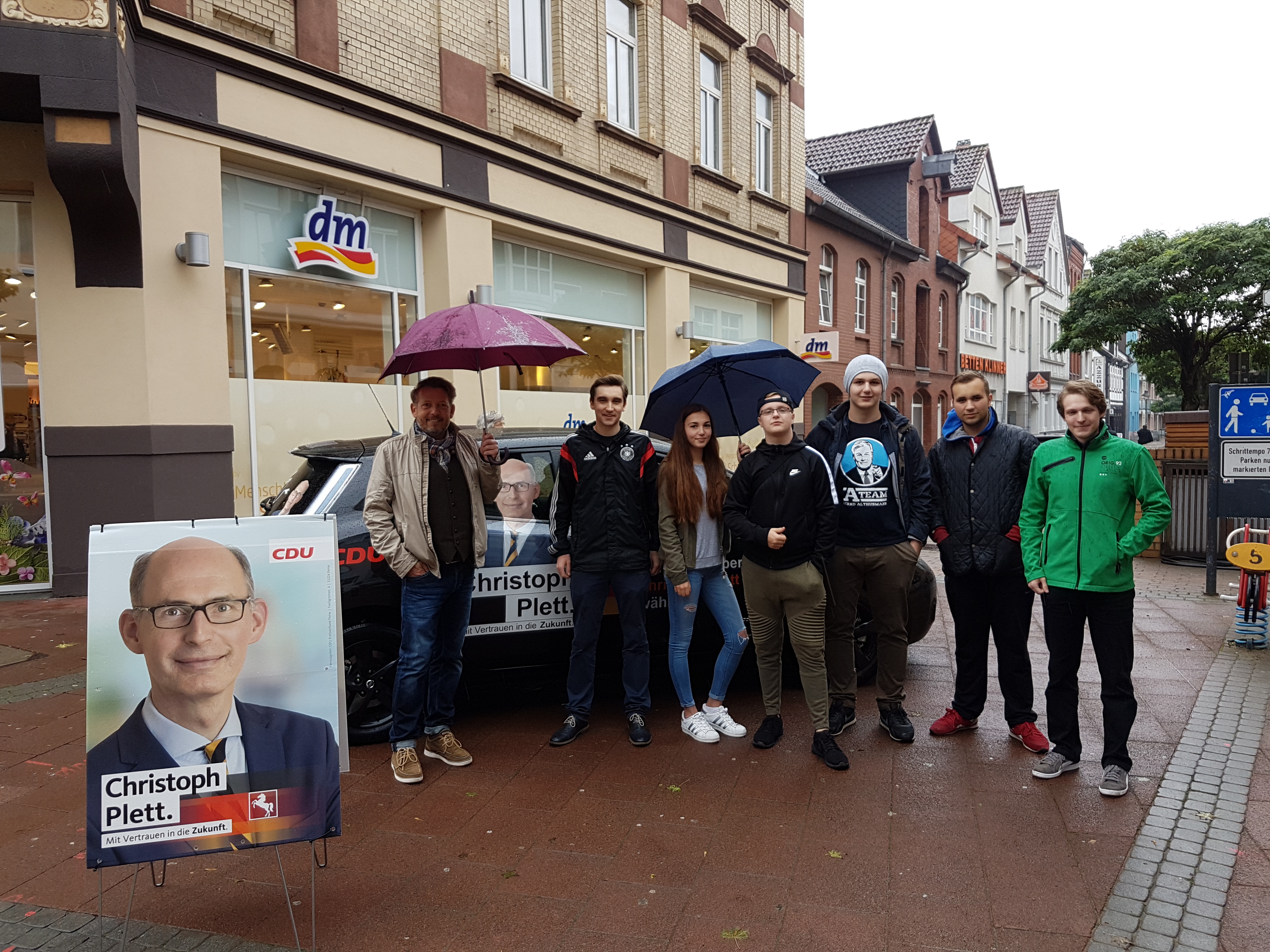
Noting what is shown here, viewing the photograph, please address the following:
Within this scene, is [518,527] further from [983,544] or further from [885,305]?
[885,305]

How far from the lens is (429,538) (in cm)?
430

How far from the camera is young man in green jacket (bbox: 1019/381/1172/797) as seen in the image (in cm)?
413

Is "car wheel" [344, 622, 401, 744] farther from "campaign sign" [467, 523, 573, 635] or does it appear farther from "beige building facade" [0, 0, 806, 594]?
"beige building facade" [0, 0, 806, 594]

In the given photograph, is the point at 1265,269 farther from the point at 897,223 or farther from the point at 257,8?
the point at 257,8

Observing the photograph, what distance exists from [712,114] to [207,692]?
15.6 meters

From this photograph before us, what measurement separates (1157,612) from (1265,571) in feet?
5.33

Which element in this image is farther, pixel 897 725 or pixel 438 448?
pixel 897 725

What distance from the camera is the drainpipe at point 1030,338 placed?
4156cm

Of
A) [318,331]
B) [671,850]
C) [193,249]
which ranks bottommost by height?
[671,850]

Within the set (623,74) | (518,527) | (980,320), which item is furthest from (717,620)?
(980,320)

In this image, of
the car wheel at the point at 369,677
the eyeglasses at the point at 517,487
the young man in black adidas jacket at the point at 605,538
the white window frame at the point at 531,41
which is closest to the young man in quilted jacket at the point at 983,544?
the young man in black adidas jacket at the point at 605,538

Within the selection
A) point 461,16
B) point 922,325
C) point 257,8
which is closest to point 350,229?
point 257,8

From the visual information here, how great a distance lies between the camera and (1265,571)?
6895 millimetres

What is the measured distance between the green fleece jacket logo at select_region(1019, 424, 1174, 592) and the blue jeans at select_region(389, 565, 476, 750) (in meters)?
2.87
